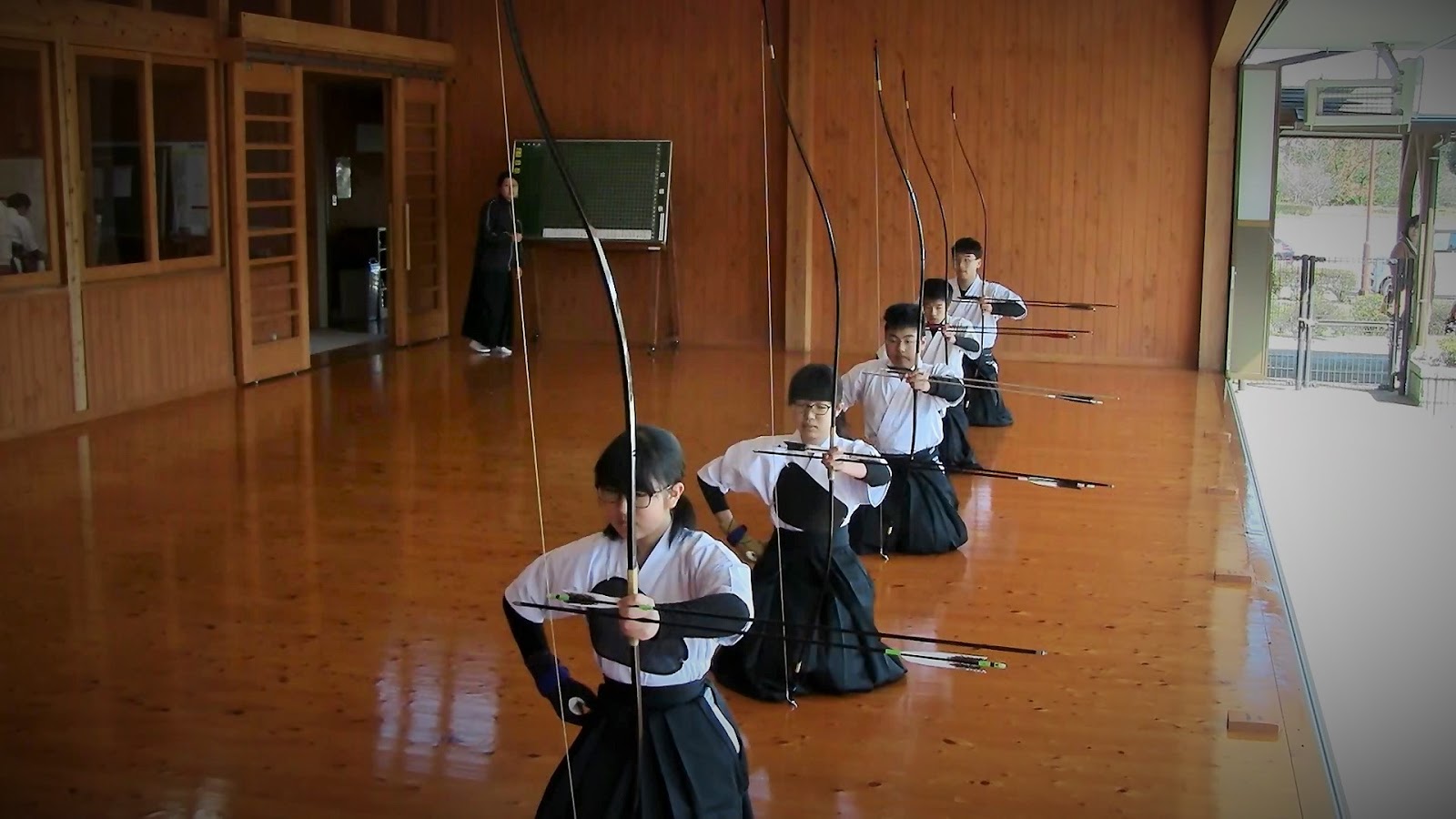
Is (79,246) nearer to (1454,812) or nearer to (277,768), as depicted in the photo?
(277,768)

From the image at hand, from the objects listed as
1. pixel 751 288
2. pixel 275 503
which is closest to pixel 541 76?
pixel 751 288

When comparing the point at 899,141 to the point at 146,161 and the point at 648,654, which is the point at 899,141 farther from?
the point at 648,654

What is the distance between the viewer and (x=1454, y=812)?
3.47m

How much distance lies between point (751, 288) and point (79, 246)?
4618 mm

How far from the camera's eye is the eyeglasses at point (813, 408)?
3.87 metres

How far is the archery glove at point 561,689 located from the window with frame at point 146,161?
567cm

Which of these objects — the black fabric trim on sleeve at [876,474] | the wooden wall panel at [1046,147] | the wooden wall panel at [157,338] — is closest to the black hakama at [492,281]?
the wooden wall panel at [157,338]

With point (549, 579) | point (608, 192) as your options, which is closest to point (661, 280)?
point (608, 192)

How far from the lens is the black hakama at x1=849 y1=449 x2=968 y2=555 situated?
205 inches

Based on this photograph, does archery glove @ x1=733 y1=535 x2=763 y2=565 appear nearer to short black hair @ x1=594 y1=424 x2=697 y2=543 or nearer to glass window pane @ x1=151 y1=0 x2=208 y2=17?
short black hair @ x1=594 y1=424 x2=697 y2=543

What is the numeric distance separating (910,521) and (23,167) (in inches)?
178

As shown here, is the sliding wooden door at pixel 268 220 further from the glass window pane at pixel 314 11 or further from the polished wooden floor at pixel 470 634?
the polished wooden floor at pixel 470 634

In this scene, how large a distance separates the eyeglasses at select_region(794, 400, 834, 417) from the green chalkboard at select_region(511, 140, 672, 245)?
21.3 ft

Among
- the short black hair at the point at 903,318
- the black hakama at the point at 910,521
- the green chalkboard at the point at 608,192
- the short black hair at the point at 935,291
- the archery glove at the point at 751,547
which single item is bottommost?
the black hakama at the point at 910,521
